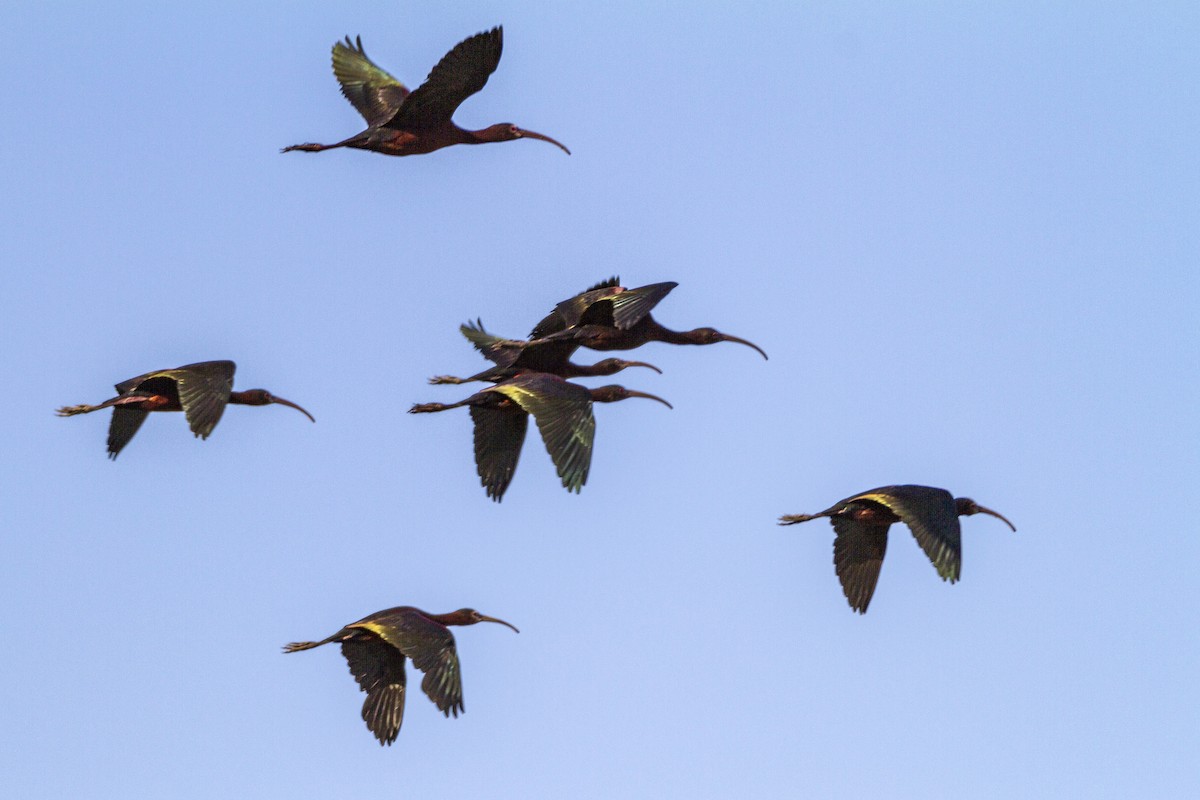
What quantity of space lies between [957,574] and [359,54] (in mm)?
16741

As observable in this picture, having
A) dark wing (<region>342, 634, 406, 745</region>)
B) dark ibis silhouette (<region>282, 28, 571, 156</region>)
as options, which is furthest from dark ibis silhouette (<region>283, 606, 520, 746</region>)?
dark ibis silhouette (<region>282, 28, 571, 156</region>)

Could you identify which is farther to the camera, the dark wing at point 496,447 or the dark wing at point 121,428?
the dark wing at point 121,428

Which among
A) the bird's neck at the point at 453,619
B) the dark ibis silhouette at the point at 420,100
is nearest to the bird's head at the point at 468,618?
the bird's neck at the point at 453,619

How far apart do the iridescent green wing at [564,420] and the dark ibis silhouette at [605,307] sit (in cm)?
165

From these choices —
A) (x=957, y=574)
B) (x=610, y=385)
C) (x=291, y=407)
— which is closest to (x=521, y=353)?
(x=610, y=385)

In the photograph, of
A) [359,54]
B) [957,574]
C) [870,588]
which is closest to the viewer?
[957,574]

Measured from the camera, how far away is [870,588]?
37.8 metres

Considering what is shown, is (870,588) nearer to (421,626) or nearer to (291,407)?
(421,626)

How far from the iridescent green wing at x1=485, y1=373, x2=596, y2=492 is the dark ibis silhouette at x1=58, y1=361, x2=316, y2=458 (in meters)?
4.39

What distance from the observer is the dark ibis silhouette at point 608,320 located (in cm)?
3856

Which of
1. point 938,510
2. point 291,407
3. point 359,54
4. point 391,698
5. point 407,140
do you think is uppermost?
point 359,54

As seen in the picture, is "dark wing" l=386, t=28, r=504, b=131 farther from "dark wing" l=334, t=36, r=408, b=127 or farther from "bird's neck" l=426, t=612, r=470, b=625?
"bird's neck" l=426, t=612, r=470, b=625

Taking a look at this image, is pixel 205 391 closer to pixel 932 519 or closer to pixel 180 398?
pixel 180 398

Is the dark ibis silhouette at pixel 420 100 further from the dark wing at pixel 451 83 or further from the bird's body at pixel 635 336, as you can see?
the bird's body at pixel 635 336
